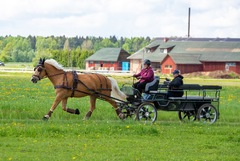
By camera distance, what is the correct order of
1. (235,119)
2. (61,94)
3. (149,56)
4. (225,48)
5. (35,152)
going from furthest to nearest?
(149,56) → (225,48) → (235,119) → (61,94) → (35,152)

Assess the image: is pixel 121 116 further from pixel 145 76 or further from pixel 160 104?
pixel 145 76

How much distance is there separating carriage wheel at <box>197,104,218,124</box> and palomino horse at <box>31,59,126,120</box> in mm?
2569

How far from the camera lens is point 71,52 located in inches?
5187

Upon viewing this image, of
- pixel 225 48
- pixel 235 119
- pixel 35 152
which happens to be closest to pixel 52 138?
pixel 35 152

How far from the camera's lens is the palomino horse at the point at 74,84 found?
838 inches

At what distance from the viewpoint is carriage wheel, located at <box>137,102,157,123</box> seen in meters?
21.0

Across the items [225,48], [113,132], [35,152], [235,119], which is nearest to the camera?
[35,152]

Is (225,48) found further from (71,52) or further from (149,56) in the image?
(71,52)

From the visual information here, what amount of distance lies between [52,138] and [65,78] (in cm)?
561

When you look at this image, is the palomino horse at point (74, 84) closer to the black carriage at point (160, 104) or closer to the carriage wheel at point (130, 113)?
the carriage wheel at point (130, 113)

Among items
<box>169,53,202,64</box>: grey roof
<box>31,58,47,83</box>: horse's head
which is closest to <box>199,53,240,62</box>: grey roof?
<box>169,53,202,64</box>: grey roof

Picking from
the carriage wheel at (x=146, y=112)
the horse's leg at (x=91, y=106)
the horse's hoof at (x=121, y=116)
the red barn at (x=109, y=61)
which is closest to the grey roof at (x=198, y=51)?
the red barn at (x=109, y=61)

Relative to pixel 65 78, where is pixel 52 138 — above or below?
below

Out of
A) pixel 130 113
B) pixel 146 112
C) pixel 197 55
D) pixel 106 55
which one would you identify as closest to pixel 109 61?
pixel 106 55
